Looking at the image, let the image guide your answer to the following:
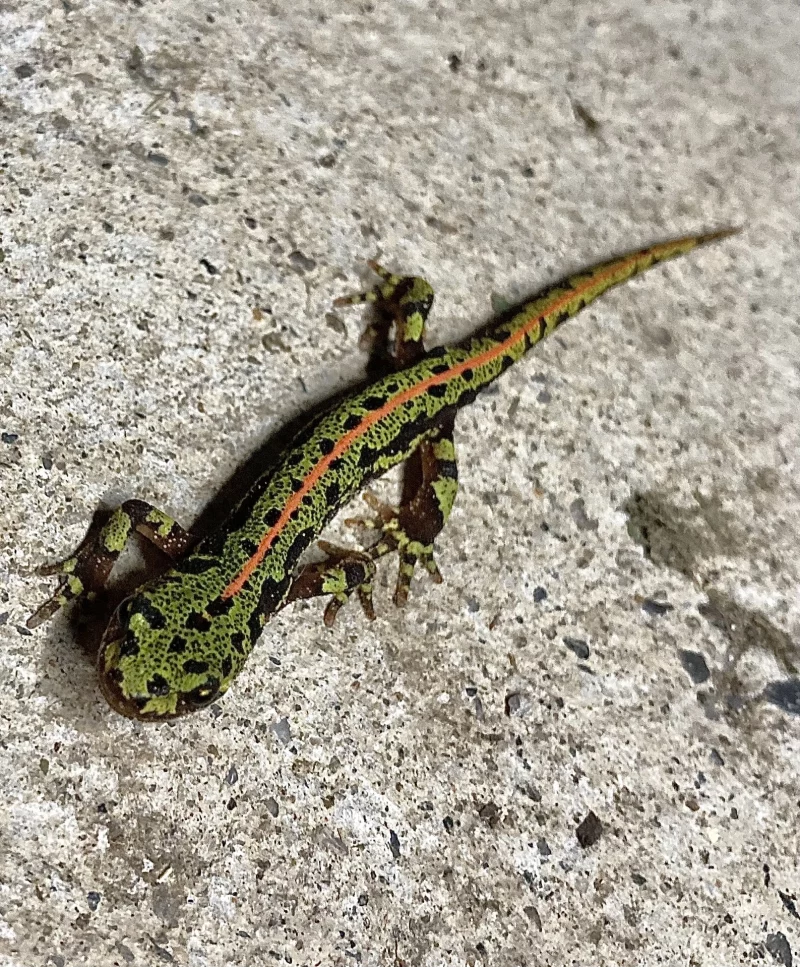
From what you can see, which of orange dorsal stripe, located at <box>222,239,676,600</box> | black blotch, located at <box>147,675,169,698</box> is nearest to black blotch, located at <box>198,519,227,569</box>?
orange dorsal stripe, located at <box>222,239,676,600</box>

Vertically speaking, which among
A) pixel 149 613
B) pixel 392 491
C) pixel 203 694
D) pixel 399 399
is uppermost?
pixel 399 399

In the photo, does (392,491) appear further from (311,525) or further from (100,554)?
(100,554)

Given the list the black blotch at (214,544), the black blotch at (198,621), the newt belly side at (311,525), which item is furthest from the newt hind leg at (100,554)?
the black blotch at (198,621)

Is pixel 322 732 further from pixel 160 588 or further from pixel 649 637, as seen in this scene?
pixel 649 637

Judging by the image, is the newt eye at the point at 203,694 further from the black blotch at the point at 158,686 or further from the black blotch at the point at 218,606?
the black blotch at the point at 218,606

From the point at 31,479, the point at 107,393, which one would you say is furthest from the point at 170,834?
the point at 107,393

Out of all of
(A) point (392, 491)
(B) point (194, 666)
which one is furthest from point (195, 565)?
(A) point (392, 491)

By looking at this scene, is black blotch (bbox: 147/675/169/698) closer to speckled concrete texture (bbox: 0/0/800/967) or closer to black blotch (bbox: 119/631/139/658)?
black blotch (bbox: 119/631/139/658)
